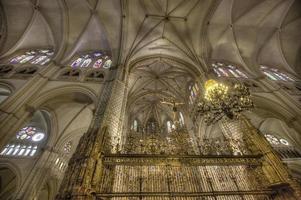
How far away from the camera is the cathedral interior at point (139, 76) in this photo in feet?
25.3

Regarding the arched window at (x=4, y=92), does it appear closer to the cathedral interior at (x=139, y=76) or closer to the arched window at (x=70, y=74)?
the cathedral interior at (x=139, y=76)

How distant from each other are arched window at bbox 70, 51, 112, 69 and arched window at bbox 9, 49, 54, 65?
6.59 feet

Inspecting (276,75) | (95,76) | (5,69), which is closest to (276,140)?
(276,75)

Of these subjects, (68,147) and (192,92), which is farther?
(192,92)

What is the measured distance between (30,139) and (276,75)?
74.9 ft

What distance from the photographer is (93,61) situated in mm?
13867

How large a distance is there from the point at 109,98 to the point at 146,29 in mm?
8846

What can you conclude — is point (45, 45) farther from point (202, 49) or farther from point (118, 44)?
point (202, 49)

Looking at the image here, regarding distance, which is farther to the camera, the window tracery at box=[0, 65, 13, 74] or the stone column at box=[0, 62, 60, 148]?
the window tracery at box=[0, 65, 13, 74]

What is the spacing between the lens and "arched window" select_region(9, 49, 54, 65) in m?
12.1

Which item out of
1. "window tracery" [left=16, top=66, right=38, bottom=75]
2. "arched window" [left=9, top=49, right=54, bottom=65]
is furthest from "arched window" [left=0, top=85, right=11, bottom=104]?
"arched window" [left=9, top=49, right=54, bottom=65]

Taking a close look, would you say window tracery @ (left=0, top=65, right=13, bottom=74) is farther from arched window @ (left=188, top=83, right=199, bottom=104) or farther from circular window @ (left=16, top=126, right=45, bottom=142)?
arched window @ (left=188, top=83, right=199, bottom=104)

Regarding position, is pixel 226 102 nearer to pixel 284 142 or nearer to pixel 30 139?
pixel 284 142

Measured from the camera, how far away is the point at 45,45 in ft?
47.6
